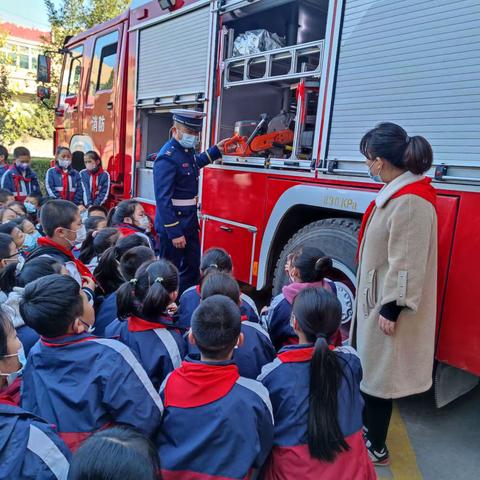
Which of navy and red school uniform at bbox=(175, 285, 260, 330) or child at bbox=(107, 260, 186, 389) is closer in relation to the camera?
child at bbox=(107, 260, 186, 389)

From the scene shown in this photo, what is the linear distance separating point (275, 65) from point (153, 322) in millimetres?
2408

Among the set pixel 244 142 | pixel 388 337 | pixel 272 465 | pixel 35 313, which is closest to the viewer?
pixel 35 313

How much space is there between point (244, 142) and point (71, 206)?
1.50 metres

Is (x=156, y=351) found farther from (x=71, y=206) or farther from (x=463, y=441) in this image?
(x=463, y=441)

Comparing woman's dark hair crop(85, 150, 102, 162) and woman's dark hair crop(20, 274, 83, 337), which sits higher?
woman's dark hair crop(85, 150, 102, 162)

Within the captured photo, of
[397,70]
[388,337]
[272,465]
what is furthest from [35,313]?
[397,70]

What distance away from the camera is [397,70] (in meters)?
2.49

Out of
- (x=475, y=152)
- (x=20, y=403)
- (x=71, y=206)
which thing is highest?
(x=475, y=152)

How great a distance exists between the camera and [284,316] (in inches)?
88.0

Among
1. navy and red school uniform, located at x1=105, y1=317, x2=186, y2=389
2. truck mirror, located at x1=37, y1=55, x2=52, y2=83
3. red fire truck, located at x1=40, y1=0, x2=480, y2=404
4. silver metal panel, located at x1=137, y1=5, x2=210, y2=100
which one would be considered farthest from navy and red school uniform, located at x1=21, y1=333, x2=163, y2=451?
truck mirror, located at x1=37, y1=55, x2=52, y2=83

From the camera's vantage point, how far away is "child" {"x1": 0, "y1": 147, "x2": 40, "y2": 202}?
5.71 m

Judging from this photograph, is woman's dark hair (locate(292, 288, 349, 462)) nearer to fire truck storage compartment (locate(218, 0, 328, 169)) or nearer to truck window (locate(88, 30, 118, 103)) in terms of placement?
fire truck storage compartment (locate(218, 0, 328, 169))

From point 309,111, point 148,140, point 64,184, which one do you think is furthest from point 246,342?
point 64,184

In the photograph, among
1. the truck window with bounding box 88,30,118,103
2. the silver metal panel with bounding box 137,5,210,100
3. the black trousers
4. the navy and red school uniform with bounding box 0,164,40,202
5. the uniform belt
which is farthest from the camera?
the navy and red school uniform with bounding box 0,164,40,202
